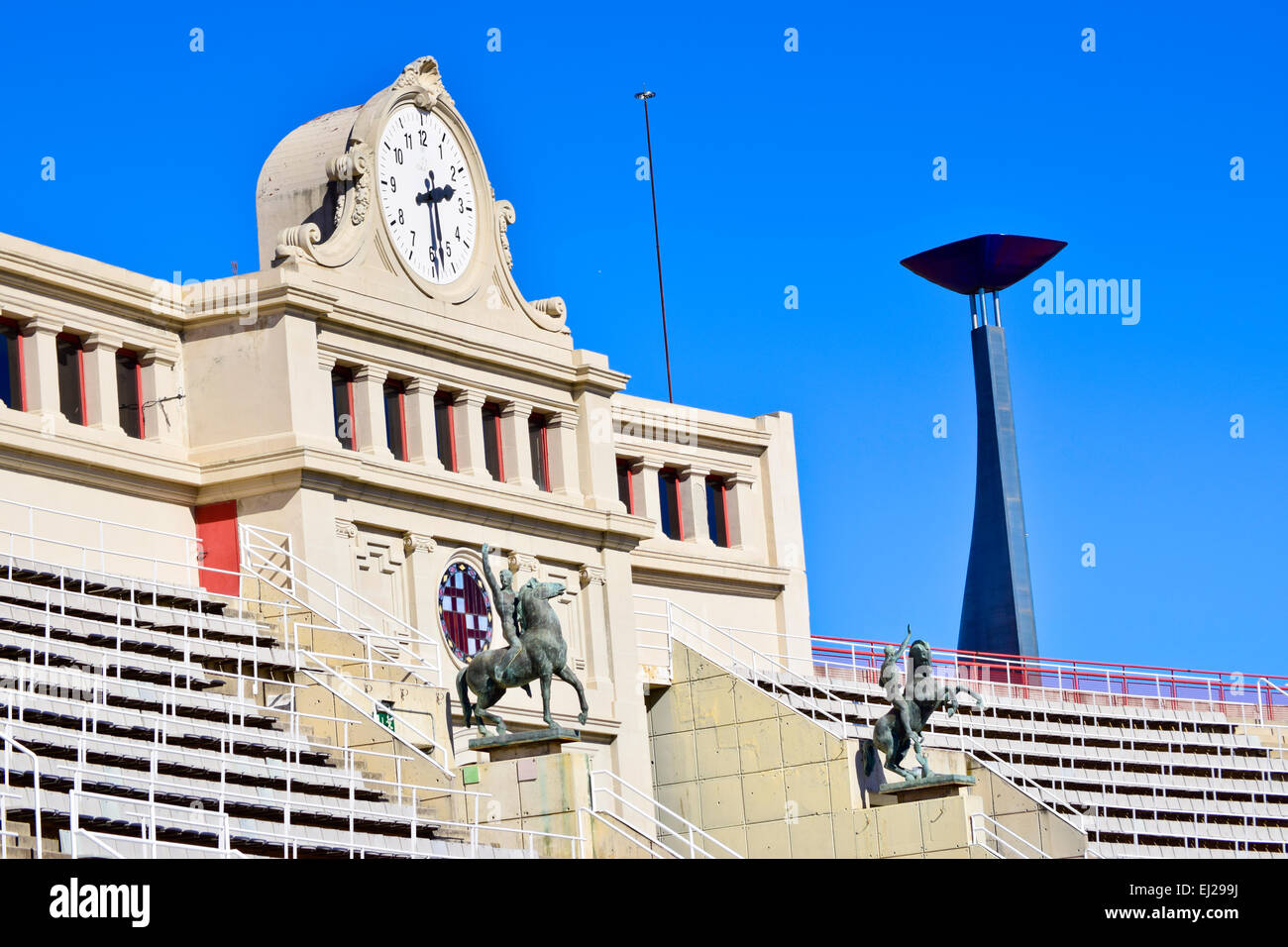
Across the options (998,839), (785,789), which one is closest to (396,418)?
(785,789)

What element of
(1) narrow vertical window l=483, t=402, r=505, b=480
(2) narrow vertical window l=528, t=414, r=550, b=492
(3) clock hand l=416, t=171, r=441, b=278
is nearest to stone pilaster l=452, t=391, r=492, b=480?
(1) narrow vertical window l=483, t=402, r=505, b=480

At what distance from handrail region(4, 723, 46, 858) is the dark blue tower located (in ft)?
196

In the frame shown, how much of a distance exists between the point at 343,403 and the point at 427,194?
4.22m

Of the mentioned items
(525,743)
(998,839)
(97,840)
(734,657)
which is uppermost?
(734,657)

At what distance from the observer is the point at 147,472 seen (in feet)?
134

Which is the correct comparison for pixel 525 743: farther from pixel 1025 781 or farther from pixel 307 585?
pixel 1025 781

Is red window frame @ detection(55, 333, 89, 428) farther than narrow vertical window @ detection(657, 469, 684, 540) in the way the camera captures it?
No

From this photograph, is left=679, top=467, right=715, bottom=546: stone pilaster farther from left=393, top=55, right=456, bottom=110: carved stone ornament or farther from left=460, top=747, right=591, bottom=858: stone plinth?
left=460, top=747, right=591, bottom=858: stone plinth

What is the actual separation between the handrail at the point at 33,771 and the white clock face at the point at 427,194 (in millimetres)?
16674

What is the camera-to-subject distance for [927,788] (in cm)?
4325

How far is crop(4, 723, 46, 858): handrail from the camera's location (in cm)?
2658

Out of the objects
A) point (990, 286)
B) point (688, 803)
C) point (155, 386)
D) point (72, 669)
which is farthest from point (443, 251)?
point (990, 286)

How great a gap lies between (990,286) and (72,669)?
192ft
